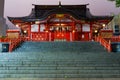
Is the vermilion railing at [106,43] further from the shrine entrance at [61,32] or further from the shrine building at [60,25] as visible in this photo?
the shrine entrance at [61,32]

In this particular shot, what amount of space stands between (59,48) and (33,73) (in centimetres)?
→ 987

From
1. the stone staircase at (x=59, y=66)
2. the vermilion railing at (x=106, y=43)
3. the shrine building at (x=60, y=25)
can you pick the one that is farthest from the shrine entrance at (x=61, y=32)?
the stone staircase at (x=59, y=66)

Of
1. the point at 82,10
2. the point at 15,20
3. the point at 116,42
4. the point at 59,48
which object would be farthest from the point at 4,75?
the point at 82,10

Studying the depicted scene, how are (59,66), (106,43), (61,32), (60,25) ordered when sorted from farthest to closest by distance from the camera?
1. (61,32)
2. (60,25)
3. (106,43)
4. (59,66)

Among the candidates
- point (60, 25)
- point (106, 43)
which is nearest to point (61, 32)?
point (60, 25)

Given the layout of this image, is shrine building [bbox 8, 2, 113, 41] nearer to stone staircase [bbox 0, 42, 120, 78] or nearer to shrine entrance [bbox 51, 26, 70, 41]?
shrine entrance [bbox 51, 26, 70, 41]

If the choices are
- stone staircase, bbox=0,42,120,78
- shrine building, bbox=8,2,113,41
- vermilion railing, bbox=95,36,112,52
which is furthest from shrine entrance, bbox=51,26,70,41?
stone staircase, bbox=0,42,120,78

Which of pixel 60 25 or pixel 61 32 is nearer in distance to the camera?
pixel 60 25

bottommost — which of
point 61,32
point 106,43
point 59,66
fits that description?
point 59,66

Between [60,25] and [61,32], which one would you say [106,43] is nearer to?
[60,25]

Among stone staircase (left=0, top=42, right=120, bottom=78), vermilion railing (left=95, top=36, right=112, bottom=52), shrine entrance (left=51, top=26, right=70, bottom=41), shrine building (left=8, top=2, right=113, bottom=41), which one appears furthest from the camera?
shrine entrance (left=51, top=26, right=70, bottom=41)

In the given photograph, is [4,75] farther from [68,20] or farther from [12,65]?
[68,20]

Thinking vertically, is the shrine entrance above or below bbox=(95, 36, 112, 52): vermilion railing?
above

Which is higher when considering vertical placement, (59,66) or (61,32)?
(61,32)
